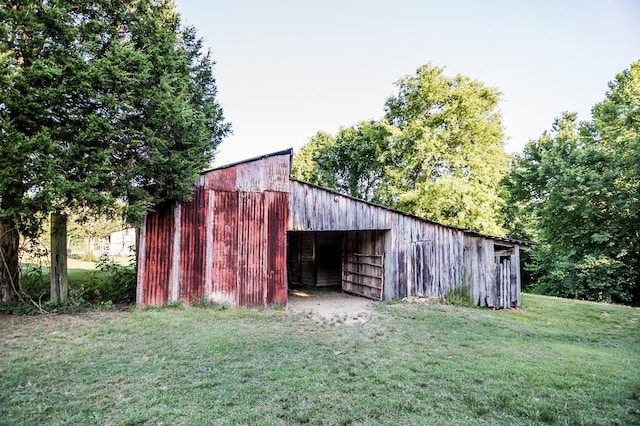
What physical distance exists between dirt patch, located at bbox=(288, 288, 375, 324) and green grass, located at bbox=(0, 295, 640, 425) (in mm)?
1006

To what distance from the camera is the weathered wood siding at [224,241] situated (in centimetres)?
925

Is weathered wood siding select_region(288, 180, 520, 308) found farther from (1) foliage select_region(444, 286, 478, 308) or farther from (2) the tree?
(2) the tree

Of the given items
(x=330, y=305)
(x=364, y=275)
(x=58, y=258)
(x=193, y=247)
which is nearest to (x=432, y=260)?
(x=364, y=275)

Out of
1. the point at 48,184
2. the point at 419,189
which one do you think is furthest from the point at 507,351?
the point at 419,189

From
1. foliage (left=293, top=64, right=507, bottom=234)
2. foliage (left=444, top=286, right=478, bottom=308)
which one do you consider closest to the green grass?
foliage (left=444, top=286, right=478, bottom=308)

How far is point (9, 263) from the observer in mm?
8297

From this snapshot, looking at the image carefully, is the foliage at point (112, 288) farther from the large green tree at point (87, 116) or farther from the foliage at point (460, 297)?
the foliage at point (460, 297)

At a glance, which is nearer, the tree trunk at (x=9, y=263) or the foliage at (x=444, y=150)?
the tree trunk at (x=9, y=263)

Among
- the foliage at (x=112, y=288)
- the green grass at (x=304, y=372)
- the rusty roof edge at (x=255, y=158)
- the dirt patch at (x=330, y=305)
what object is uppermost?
the rusty roof edge at (x=255, y=158)

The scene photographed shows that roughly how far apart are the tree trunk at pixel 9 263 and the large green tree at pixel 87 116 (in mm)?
25

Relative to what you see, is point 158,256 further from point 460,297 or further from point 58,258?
point 460,297

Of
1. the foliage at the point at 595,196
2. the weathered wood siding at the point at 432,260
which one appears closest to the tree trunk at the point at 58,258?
the weathered wood siding at the point at 432,260

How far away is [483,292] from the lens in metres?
11.8

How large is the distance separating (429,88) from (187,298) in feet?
62.8
